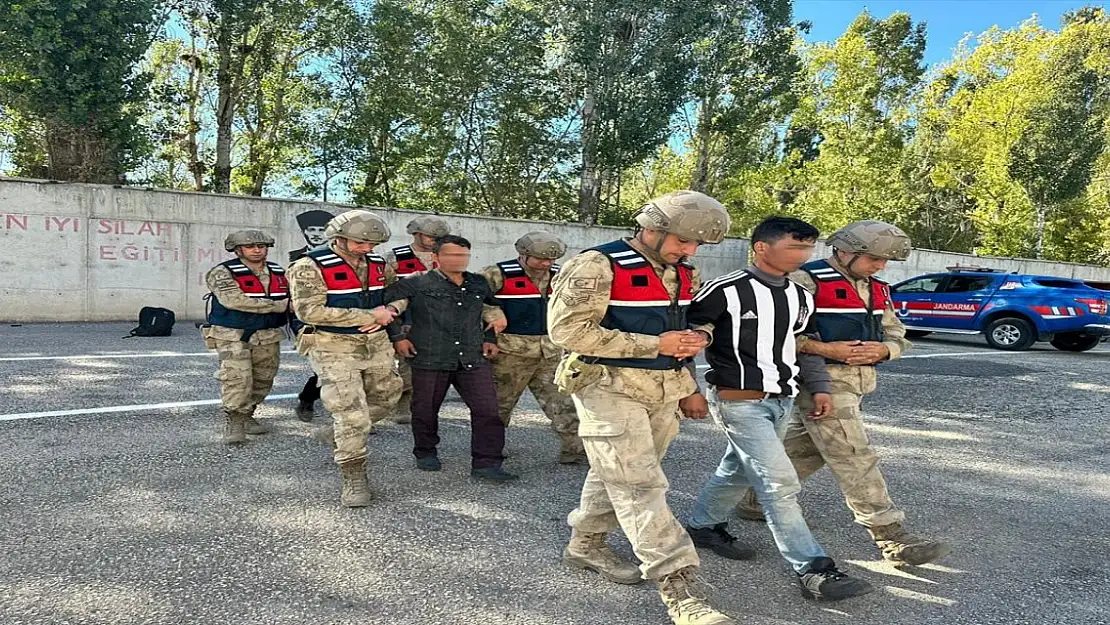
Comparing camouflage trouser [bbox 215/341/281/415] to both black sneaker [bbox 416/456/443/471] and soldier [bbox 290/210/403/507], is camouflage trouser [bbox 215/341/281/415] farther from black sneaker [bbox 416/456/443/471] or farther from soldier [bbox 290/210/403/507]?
black sneaker [bbox 416/456/443/471]

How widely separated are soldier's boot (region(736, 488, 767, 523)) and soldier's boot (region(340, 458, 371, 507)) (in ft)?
6.66

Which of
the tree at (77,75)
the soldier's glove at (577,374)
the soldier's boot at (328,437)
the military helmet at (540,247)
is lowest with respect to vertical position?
the soldier's boot at (328,437)

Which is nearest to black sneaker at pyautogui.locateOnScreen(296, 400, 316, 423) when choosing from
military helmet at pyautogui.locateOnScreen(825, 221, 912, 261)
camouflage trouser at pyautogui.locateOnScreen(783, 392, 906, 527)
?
camouflage trouser at pyautogui.locateOnScreen(783, 392, 906, 527)

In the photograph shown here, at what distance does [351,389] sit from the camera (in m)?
3.97

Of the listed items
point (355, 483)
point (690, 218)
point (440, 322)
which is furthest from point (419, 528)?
point (690, 218)

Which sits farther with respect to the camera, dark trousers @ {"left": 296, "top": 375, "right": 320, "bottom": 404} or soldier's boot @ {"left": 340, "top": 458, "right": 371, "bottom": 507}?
dark trousers @ {"left": 296, "top": 375, "right": 320, "bottom": 404}

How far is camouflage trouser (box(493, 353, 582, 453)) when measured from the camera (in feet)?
15.6

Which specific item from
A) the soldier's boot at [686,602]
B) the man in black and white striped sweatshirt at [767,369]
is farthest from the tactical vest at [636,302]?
the soldier's boot at [686,602]

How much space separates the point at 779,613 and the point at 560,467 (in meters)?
2.13

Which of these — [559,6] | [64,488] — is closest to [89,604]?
[64,488]

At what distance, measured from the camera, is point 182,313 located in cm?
1280

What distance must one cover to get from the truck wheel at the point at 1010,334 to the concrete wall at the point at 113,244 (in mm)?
12543

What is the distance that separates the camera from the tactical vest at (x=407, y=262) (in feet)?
18.6

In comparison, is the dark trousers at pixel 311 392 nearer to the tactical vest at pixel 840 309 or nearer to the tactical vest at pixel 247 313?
the tactical vest at pixel 247 313
